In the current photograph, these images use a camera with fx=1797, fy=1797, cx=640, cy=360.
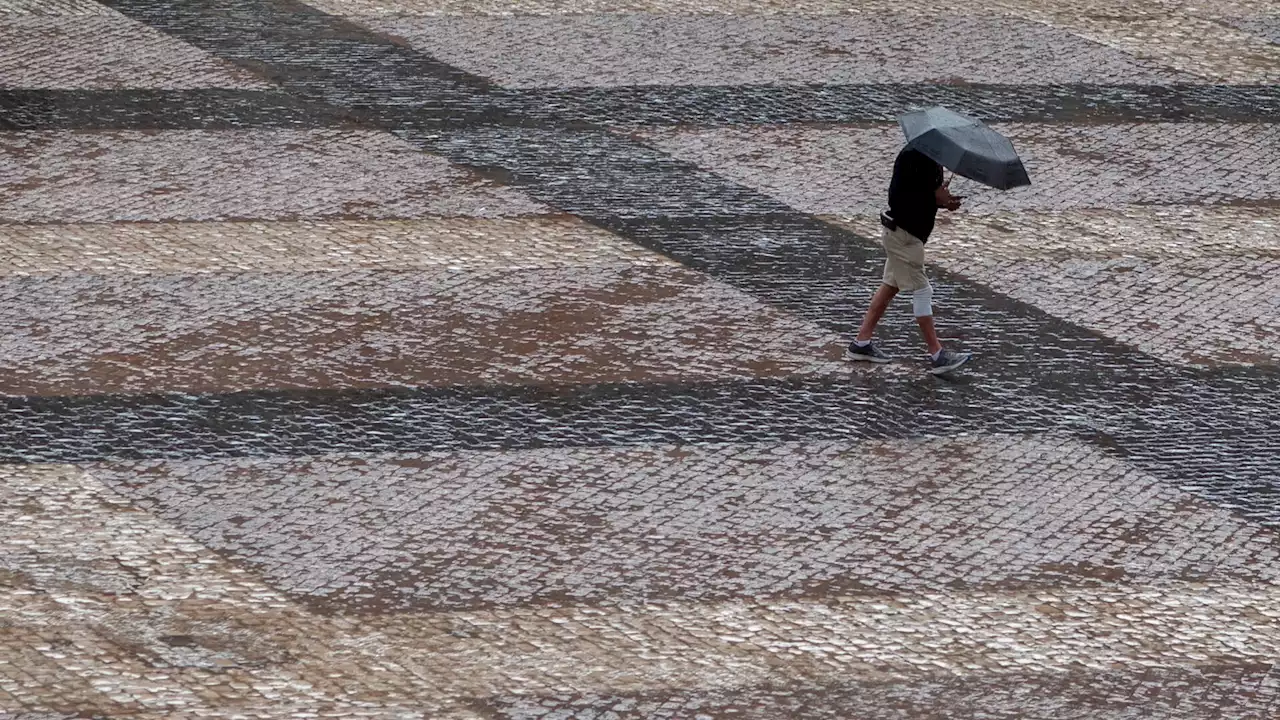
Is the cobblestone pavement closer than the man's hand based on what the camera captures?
Yes

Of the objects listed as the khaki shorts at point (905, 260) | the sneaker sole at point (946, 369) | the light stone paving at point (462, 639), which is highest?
the khaki shorts at point (905, 260)

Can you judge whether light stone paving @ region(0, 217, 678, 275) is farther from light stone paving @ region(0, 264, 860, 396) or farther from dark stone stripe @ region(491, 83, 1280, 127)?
dark stone stripe @ region(491, 83, 1280, 127)

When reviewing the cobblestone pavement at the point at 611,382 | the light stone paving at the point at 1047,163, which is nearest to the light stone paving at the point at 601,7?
the cobblestone pavement at the point at 611,382

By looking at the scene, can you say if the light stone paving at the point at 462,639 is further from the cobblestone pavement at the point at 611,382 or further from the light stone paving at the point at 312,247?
the light stone paving at the point at 312,247

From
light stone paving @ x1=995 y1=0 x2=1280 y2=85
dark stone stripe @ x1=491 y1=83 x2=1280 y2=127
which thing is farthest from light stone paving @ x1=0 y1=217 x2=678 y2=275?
light stone paving @ x1=995 y1=0 x2=1280 y2=85

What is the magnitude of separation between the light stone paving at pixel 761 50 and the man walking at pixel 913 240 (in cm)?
425

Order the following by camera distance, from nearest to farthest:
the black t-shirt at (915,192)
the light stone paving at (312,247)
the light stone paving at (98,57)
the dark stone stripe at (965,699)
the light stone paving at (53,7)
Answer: the dark stone stripe at (965,699) → the black t-shirt at (915,192) → the light stone paving at (312,247) → the light stone paving at (98,57) → the light stone paving at (53,7)

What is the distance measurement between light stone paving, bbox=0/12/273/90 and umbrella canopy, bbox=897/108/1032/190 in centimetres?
532

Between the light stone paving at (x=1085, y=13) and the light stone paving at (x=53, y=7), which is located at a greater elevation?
the light stone paving at (x=1085, y=13)

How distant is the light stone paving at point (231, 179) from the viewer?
9.71 meters

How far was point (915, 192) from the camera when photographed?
802 cm

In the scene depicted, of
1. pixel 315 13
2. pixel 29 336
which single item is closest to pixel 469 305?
pixel 29 336

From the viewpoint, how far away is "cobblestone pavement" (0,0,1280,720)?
19.0 feet

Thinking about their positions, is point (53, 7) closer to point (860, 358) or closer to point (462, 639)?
point (860, 358)
